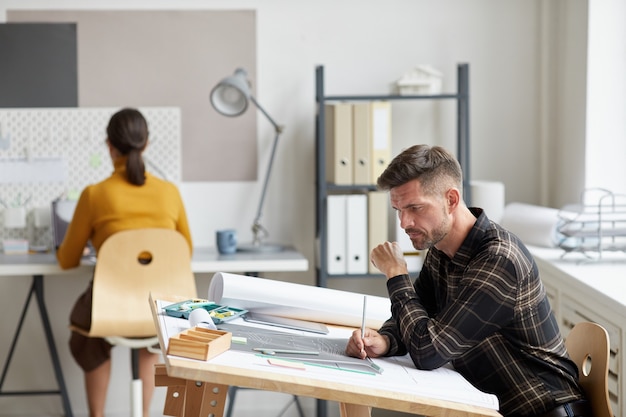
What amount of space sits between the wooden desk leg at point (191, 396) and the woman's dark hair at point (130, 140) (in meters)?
1.19

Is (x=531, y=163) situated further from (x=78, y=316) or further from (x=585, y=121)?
(x=78, y=316)

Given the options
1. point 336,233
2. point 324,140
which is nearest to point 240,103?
point 324,140

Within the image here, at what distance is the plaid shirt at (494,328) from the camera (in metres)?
1.74

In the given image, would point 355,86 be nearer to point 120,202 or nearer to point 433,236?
point 120,202

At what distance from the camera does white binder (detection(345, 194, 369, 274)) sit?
3.58 metres

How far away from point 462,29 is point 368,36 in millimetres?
433

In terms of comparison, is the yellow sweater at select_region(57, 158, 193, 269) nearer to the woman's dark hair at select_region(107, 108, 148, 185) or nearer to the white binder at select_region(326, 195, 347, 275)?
the woman's dark hair at select_region(107, 108, 148, 185)

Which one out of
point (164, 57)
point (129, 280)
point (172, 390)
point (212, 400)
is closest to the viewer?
point (212, 400)

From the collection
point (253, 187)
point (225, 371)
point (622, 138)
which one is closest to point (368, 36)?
point (253, 187)

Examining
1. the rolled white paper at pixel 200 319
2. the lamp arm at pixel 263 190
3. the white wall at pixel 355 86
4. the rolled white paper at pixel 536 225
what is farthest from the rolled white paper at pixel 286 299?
the white wall at pixel 355 86

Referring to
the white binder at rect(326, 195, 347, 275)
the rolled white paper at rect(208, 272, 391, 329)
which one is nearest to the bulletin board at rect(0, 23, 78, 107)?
the white binder at rect(326, 195, 347, 275)

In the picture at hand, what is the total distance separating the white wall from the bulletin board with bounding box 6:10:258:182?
5cm

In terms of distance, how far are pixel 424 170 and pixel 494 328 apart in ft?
1.18

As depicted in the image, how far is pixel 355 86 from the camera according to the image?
155 inches
